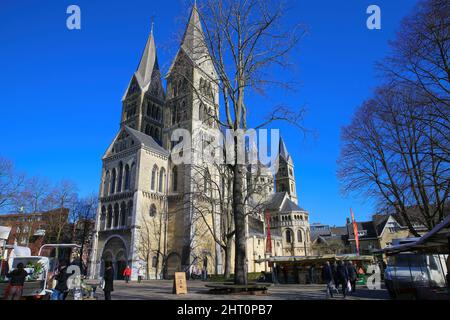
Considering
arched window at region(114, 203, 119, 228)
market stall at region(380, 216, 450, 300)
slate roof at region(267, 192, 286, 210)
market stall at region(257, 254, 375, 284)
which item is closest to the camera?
market stall at region(380, 216, 450, 300)

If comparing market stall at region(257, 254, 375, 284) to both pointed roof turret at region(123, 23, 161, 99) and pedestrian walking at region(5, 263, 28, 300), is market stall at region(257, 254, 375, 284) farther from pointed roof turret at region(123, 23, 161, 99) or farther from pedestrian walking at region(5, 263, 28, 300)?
pointed roof turret at region(123, 23, 161, 99)

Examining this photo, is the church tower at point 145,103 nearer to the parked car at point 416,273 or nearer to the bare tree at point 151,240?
the bare tree at point 151,240

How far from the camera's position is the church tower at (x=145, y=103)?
157 feet

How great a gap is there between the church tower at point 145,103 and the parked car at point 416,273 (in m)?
41.2

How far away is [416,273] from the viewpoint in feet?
33.5

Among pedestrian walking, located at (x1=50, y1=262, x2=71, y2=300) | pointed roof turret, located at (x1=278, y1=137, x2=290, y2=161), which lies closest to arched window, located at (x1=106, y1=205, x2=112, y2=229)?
pedestrian walking, located at (x1=50, y1=262, x2=71, y2=300)

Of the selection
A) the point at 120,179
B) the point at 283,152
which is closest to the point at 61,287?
the point at 120,179

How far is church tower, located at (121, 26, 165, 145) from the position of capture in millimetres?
48000

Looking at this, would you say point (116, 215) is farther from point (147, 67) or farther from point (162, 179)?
point (147, 67)

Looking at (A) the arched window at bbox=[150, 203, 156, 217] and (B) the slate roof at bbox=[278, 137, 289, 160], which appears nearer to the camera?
(A) the arched window at bbox=[150, 203, 156, 217]

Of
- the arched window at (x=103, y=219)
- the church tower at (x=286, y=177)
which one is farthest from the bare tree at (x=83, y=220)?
the church tower at (x=286, y=177)

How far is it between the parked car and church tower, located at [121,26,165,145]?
41.2 m
